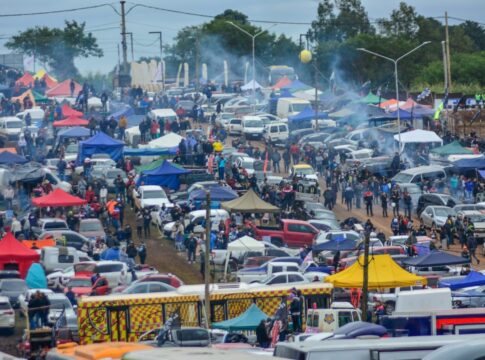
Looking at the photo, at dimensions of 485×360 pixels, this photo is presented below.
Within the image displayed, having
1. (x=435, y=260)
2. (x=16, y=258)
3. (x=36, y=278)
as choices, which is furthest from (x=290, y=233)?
(x=36, y=278)

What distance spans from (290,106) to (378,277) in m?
A: 51.2

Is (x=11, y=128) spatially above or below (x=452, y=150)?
above

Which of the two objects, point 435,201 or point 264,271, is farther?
point 435,201

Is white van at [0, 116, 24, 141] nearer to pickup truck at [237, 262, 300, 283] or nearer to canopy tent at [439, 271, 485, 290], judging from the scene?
pickup truck at [237, 262, 300, 283]

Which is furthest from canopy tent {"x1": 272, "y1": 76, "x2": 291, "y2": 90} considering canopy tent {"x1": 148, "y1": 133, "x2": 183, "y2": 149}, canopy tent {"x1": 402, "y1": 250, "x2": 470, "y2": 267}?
canopy tent {"x1": 402, "y1": 250, "x2": 470, "y2": 267}

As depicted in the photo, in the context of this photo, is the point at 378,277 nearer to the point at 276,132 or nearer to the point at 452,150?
the point at 452,150

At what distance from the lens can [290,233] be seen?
47.8 m

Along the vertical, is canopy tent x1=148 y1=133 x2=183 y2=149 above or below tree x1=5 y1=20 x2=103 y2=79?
below

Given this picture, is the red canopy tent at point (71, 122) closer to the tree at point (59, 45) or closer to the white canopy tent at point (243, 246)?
the white canopy tent at point (243, 246)

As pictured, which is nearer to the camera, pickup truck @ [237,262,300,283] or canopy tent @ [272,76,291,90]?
pickup truck @ [237,262,300,283]

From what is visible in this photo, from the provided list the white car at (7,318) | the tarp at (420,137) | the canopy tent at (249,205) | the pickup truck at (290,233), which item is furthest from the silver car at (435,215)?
the white car at (7,318)

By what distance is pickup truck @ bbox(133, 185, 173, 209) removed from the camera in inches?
2052

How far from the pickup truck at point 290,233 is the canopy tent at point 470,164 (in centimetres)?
1279

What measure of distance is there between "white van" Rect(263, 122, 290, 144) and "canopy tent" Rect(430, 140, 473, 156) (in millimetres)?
11930
